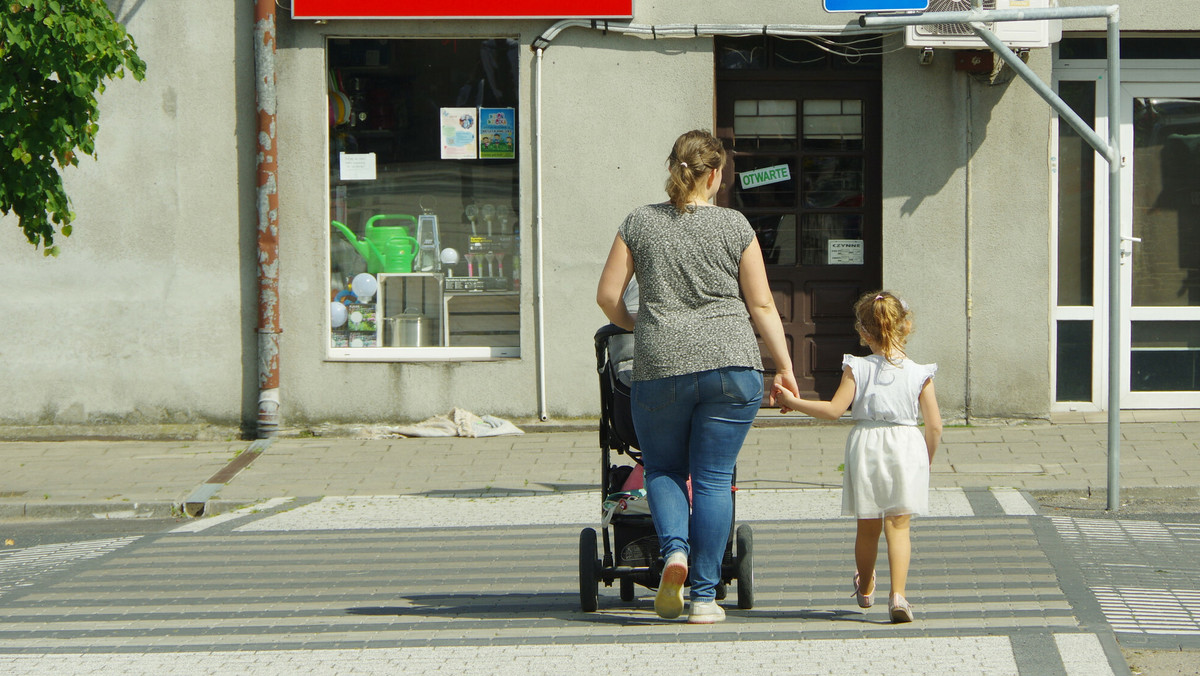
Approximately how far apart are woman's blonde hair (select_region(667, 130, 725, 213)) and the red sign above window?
5875 millimetres

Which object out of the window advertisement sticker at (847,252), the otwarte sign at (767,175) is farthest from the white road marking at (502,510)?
the otwarte sign at (767,175)

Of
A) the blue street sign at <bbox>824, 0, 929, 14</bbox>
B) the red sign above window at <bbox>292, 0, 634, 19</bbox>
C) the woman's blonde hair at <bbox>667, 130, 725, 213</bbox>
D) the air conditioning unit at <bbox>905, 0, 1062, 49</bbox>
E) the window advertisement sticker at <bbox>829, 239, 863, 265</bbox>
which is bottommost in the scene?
the window advertisement sticker at <bbox>829, 239, 863, 265</bbox>

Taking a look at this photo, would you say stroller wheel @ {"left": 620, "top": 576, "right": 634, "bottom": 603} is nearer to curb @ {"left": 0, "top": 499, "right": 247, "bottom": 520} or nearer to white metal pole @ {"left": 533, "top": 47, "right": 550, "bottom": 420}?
curb @ {"left": 0, "top": 499, "right": 247, "bottom": 520}

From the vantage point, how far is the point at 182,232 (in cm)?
1055

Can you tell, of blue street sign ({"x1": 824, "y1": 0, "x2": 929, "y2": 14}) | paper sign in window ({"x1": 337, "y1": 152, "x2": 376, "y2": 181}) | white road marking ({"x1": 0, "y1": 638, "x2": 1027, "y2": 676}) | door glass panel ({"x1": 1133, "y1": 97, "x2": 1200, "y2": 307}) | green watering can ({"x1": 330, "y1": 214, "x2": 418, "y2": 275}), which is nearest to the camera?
white road marking ({"x1": 0, "y1": 638, "x2": 1027, "y2": 676})

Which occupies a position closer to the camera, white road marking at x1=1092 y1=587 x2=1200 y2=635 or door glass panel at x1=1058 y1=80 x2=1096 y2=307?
white road marking at x1=1092 y1=587 x2=1200 y2=635

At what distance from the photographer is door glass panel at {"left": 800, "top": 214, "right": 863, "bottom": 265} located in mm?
10633

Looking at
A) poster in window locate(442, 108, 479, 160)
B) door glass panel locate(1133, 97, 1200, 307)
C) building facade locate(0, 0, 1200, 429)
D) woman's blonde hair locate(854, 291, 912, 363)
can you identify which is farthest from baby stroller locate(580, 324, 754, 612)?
door glass panel locate(1133, 97, 1200, 307)

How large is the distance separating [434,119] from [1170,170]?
237 inches

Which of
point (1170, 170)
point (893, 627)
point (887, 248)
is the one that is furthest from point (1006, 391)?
point (893, 627)

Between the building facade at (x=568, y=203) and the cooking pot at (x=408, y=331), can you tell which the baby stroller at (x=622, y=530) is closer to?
the building facade at (x=568, y=203)

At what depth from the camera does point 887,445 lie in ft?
15.1

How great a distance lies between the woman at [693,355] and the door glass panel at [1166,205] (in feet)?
23.2

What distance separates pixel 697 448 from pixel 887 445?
0.68m
